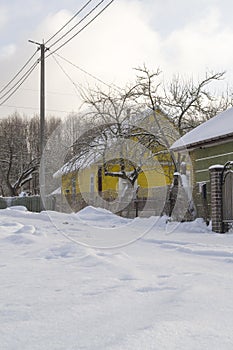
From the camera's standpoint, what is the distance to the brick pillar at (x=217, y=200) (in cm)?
1054

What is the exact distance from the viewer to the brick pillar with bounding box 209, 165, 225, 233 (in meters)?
10.5

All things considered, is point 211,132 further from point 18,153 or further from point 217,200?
point 18,153

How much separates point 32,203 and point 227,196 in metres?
13.6

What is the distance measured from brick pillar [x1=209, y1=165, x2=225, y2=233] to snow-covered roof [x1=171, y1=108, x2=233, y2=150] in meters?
1.61

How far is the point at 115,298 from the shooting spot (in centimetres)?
354

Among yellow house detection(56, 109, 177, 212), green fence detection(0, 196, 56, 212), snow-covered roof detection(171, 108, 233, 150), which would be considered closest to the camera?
snow-covered roof detection(171, 108, 233, 150)

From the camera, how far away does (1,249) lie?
21.7 feet

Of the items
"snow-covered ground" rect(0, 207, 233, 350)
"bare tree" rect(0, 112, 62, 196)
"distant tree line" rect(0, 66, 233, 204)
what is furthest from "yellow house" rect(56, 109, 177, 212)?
"bare tree" rect(0, 112, 62, 196)

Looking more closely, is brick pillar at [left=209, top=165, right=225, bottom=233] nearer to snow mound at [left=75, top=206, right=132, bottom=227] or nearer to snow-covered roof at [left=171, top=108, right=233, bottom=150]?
snow-covered roof at [left=171, top=108, right=233, bottom=150]

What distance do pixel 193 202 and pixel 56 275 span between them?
9.31 meters

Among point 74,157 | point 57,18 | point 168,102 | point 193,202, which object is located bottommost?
point 193,202

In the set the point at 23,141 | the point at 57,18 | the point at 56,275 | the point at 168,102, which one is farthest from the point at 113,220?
the point at 23,141

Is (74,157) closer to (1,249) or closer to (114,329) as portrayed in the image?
(1,249)

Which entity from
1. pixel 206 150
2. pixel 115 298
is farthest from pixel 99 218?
pixel 115 298
